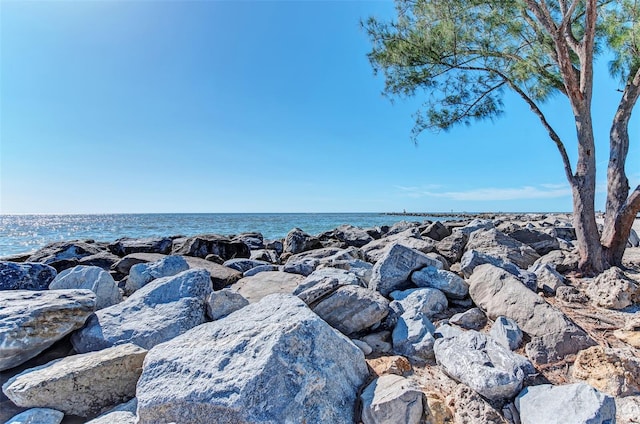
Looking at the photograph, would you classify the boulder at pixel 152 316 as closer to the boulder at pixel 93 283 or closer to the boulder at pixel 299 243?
the boulder at pixel 93 283

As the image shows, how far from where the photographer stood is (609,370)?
→ 203 centimetres

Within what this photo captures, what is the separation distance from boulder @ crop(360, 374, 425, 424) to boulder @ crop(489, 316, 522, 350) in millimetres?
1027

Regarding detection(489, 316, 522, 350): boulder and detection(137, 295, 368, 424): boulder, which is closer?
detection(137, 295, 368, 424): boulder

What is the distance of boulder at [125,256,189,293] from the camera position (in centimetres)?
393

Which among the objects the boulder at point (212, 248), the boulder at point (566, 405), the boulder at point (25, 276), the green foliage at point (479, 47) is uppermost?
the green foliage at point (479, 47)

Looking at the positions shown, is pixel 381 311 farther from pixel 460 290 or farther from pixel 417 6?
pixel 417 6

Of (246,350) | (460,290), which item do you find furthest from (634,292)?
(246,350)

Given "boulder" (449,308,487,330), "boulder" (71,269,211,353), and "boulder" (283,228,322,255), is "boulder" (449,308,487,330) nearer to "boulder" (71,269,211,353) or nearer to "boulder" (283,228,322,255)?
"boulder" (71,269,211,353)

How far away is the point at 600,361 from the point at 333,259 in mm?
3129

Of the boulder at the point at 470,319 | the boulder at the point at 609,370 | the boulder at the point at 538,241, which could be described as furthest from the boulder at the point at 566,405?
the boulder at the point at 538,241

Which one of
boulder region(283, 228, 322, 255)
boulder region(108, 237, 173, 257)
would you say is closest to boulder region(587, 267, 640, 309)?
boulder region(283, 228, 322, 255)

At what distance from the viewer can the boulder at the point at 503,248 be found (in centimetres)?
494

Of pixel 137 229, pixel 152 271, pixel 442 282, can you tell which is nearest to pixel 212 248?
pixel 152 271

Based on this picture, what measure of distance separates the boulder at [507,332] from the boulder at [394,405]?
103cm
